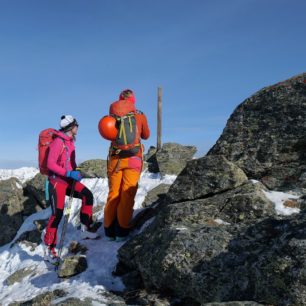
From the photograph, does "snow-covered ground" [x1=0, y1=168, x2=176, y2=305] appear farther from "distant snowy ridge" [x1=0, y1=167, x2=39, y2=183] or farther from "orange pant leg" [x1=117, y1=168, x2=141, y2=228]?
"distant snowy ridge" [x1=0, y1=167, x2=39, y2=183]

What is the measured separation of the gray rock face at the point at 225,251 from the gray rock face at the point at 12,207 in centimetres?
785

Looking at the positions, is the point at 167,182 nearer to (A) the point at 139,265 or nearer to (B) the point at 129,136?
(B) the point at 129,136

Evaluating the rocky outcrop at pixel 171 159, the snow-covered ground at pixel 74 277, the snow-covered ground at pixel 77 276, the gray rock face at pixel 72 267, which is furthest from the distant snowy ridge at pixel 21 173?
the gray rock face at pixel 72 267

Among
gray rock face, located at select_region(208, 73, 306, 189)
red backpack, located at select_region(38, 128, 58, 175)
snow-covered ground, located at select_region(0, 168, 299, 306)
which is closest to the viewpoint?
snow-covered ground, located at select_region(0, 168, 299, 306)

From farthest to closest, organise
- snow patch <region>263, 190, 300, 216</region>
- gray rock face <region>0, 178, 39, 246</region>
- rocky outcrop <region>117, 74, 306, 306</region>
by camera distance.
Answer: gray rock face <region>0, 178, 39, 246</region>, snow patch <region>263, 190, 300, 216</region>, rocky outcrop <region>117, 74, 306, 306</region>

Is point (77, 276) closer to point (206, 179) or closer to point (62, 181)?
point (62, 181)

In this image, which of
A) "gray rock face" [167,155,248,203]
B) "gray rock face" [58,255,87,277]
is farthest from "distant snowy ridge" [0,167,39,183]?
"gray rock face" [167,155,248,203]

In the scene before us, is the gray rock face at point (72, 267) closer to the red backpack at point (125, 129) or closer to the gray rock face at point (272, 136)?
the red backpack at point (125, 129)

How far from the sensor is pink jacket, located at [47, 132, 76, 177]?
10.1 meters

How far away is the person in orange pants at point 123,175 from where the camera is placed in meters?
9.97

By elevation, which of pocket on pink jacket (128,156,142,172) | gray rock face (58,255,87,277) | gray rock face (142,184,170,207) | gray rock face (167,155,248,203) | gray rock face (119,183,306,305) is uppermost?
pocket on pink jacket (128,156,142,172)

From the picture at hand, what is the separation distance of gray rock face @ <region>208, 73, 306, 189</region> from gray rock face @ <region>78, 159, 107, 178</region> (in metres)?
7.04

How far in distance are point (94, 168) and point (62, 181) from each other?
6.35m

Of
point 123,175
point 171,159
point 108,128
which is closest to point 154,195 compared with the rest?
point 123,175
